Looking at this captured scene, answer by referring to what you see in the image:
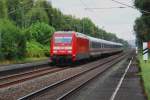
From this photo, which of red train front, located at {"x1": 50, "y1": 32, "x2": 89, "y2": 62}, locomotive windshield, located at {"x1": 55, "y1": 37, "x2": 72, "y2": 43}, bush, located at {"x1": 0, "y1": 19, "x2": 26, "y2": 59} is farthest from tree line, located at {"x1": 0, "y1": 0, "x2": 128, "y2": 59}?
locomotive windshield, located at {"x1": 55, "y1": 37, "x2": 72, "y2": 43}

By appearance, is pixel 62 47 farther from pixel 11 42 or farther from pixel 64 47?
pixel 11 42

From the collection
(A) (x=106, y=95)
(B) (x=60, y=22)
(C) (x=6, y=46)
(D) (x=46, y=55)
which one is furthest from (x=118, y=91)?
(B) (x=60, y=22)

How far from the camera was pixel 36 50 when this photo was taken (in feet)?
245

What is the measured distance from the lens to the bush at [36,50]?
72.9 metres

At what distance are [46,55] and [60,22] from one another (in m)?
45.8

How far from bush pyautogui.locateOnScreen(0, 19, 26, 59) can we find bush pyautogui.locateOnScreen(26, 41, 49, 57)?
901 cm

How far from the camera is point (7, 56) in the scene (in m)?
59.8

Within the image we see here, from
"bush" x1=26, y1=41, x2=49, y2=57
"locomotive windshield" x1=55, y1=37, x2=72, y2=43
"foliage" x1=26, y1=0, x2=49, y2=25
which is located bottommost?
"bush" x1=26, y1=41, x2=49, y2=57

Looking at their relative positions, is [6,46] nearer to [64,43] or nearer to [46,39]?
[64,43]

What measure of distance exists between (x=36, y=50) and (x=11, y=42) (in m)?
16.1

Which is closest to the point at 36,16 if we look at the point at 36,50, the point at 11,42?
the point at 36,50

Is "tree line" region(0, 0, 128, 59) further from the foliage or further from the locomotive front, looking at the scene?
the locomotive front

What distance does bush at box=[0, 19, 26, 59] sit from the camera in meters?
57.9

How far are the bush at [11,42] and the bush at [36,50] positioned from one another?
901 centimetres
